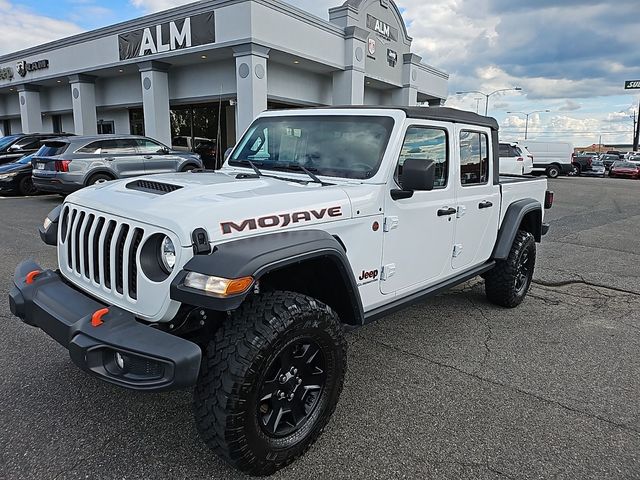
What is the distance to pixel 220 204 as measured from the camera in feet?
8.26

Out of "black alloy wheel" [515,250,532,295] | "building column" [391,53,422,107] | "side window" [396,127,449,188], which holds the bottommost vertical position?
"black alloy wheel" [515,250,532,295]

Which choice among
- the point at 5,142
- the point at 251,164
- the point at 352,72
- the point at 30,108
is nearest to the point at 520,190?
the point at 251,164

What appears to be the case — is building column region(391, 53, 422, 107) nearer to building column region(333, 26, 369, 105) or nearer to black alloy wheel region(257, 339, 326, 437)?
building column region(333, 26, 369, 105)

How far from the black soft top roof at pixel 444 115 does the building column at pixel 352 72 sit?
16.8 m

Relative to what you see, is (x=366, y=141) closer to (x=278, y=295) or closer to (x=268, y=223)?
(x=268, y=223)

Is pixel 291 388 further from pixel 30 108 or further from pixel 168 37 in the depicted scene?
pixel 30 108

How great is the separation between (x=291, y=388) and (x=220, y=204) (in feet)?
3.37

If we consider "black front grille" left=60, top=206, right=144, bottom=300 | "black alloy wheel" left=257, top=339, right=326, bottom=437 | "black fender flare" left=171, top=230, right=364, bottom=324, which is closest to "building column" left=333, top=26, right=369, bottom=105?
"black front grille" left=60, top=206, right=144, bottom=300

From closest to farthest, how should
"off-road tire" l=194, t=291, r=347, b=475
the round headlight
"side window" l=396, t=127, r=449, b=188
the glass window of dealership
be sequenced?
"off-road tire" l=194, t=291, r=347, b=475
the round headlight
"side window" l=396, t=127, r=449, b=188
the glass window of dealership

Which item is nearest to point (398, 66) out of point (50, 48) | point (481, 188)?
point (50, 48)

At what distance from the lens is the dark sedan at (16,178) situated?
43.6ft

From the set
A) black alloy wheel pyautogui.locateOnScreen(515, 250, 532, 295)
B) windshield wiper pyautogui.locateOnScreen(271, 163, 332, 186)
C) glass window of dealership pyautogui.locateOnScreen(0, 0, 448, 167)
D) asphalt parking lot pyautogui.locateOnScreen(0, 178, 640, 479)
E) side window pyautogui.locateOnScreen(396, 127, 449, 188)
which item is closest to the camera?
asphalt parking lot pyautogui.locateOnScreen(0, 178, 640, 479)

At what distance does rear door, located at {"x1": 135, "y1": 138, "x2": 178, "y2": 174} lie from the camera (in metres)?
12.5

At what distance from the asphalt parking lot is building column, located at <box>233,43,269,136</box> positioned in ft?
44.2
